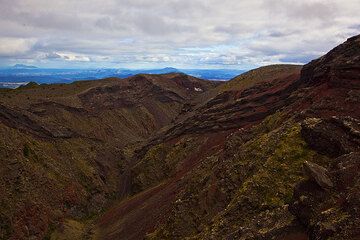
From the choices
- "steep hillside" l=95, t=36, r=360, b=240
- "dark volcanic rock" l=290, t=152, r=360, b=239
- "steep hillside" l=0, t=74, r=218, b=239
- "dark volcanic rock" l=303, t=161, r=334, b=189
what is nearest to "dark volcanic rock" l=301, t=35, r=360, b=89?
"steep hillside" l=95, t=36, r=360, b=240

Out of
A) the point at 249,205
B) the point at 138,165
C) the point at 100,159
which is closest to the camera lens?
the point at 249,205

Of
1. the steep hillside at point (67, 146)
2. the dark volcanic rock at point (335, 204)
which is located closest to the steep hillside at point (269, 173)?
the dark volcanic rock at point (335, 204)

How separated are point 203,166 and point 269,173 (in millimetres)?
15855

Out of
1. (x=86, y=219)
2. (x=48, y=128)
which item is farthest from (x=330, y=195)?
(x=48, y=128)

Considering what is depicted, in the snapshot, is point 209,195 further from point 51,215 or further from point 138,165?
point 138,165

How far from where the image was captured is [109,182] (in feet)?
232

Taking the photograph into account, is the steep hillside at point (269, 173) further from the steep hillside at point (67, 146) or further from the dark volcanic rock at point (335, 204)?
the steep hillside at point (67, 146)

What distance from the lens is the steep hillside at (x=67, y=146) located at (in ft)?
166

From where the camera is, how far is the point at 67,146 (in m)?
70.8

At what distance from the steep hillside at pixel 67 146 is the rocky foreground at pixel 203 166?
22 cm

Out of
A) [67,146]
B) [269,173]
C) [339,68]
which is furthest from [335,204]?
[67,146]

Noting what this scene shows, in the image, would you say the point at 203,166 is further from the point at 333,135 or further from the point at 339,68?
the point at 333,135

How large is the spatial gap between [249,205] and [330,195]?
313 inches

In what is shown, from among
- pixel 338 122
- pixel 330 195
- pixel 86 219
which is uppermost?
pixel 338 122
